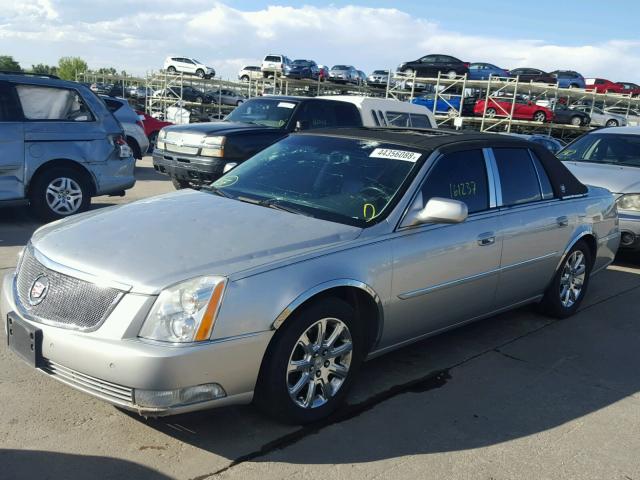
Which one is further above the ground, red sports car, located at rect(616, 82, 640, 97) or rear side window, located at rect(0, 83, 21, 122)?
red sports car, located at rect(616, 82, 640, 97)

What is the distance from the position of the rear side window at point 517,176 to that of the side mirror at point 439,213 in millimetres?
1078

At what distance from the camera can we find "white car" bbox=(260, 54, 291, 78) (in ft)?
130

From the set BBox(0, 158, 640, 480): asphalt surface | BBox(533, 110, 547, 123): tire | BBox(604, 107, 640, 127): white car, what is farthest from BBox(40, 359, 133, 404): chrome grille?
BBox(604, 107, 640, 127): white car

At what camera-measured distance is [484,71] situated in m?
36.8

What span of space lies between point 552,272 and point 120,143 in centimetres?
583

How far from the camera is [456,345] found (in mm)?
4844

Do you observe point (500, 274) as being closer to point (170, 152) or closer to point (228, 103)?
point (170, 152)

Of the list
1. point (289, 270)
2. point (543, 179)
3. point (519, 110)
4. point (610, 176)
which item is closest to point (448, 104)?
point (519, 110)

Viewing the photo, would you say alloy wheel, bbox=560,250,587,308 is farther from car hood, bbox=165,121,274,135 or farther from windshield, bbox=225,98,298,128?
windshield, bbox=225,98,298,128

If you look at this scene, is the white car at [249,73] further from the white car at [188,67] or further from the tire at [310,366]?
the tire at [310,366]

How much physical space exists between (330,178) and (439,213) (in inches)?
32.9

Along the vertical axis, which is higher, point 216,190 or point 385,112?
point 385,112

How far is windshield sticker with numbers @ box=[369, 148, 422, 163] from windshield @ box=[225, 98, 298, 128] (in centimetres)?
610

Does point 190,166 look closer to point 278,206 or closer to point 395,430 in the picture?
point 278,206
